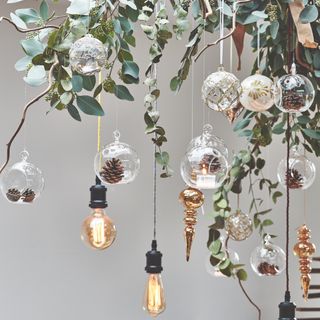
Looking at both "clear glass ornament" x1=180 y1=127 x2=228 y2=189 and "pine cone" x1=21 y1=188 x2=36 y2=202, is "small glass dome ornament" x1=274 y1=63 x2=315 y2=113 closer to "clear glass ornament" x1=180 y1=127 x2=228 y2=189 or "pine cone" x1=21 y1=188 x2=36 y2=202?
"clear glass ornament" x1=180 y1=127 x2=228 y2=189

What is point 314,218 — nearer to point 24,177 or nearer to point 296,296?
point 296,296

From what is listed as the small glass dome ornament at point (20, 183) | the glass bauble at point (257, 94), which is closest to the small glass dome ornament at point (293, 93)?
the glass bauble at point (257, 94)

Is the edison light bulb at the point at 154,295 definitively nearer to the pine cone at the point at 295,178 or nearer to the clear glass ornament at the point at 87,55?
the pine cone at the point at 295,178

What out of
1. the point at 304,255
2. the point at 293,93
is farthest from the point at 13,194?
the point at 304,255

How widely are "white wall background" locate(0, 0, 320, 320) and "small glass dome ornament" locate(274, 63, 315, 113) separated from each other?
1.67 m

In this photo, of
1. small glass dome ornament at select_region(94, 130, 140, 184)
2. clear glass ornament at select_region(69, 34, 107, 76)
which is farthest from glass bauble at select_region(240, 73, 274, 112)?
clear glass ornament at select_region(69, 34, 107, 76)

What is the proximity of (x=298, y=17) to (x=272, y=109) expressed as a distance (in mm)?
499

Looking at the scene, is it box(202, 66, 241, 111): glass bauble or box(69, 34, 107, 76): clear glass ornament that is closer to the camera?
box(69, 34, 107, 76): clear glass ornament

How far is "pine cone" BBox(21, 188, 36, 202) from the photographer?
6.30 ft

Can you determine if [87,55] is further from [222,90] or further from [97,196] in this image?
[97,196]

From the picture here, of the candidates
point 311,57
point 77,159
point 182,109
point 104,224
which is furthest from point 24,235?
point 311,57

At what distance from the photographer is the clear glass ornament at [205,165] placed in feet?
5.93

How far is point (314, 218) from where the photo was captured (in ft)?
11.9

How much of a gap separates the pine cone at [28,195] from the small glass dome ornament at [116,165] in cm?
20
